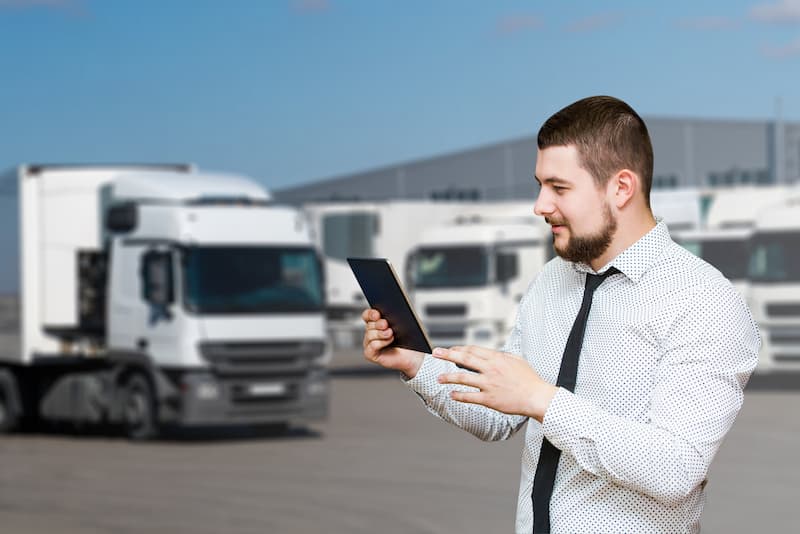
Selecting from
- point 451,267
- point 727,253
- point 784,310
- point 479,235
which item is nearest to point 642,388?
point 784,310

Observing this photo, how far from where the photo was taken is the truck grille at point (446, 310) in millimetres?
24531

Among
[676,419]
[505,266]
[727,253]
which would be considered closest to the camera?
[676,419]

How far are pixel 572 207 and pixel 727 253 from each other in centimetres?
2209

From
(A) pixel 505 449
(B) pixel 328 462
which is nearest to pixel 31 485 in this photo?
(B) pixel 328 462

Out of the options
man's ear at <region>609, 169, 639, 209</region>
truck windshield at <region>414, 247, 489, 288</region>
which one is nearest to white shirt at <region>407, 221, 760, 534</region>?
man's ear at <region>609, 169, 639, 209</region>

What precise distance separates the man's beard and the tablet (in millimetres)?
379

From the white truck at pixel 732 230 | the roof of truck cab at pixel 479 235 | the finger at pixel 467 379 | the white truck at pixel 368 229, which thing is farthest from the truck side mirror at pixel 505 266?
the finger at pixel 467 379

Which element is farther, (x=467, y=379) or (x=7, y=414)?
(x=7, y=414)

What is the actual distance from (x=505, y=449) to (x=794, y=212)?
31.9ft

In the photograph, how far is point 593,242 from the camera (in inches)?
123

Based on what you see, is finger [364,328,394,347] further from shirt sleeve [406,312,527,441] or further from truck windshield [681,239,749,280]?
truck windshield [681,239,749,280]

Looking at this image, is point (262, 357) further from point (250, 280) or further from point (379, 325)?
point (379, 325)

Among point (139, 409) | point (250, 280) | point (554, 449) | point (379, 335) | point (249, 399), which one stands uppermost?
point (250, 280)

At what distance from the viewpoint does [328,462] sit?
14469 mm
